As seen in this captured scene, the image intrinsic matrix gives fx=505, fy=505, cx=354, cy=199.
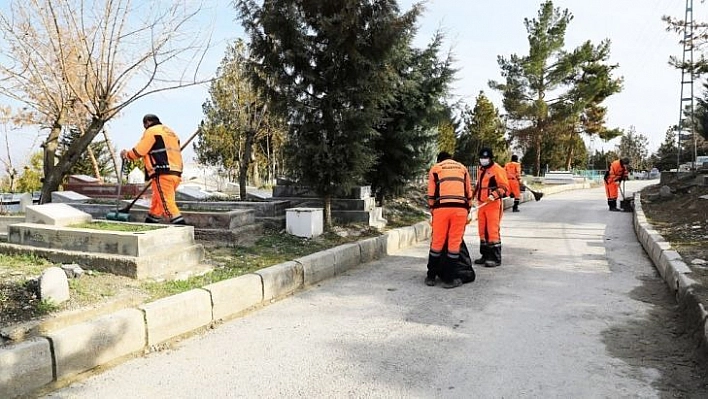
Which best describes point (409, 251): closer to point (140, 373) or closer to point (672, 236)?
point (672, 236)

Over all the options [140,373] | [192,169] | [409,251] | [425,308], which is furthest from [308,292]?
[192,169]

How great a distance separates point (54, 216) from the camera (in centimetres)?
579

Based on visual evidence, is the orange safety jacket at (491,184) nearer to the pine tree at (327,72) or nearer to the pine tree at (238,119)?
the pine tree at (327,72)

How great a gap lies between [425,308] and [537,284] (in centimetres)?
183

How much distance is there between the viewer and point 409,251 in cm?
888

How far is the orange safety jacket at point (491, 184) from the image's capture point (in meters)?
7.34

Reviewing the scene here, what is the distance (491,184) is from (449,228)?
1.46 meters

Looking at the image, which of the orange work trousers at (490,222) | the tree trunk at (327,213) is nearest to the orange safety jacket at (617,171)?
the orange work trousers at (490,222)

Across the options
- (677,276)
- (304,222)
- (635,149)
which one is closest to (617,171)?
(677,276)

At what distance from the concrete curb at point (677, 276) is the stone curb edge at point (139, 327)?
3970 millimetres

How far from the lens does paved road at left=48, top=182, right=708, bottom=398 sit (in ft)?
11.0

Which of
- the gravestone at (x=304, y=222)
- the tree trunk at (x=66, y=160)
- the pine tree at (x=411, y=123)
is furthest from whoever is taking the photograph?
the pine tree at (x=411, y=123)

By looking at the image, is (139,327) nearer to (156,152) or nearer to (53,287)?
(53,287)

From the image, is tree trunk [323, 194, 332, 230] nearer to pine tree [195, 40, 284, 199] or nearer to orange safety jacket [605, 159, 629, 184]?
A: pine tree [195, 40, 284, 199]
